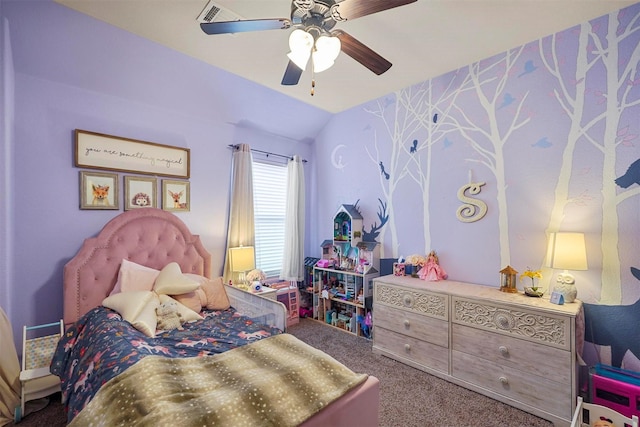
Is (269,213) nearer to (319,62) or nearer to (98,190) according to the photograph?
(98,190)

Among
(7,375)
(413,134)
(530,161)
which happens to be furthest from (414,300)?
(7,375)

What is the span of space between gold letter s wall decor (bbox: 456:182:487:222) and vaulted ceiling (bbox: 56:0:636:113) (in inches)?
49.0

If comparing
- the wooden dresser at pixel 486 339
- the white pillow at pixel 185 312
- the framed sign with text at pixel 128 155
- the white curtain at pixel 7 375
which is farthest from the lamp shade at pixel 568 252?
the white curtain at pixel 7 375

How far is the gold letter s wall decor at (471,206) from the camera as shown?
2.79 metres

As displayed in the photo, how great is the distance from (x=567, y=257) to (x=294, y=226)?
3.00 m

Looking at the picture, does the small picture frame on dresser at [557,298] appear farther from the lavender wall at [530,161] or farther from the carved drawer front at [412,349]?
the carved drawer front at [412,349]

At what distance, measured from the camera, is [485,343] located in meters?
2.33

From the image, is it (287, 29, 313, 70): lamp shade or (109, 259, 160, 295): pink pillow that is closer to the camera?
(287, 29, 313, 70): lamp shade

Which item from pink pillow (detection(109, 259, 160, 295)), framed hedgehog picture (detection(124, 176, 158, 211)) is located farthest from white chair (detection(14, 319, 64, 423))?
framed hedgehog picture (detection(124, 176, 158, 211))

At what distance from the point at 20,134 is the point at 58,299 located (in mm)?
1412

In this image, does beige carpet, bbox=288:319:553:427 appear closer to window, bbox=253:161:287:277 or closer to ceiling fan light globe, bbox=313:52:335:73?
window, bbox=253:161:287:277

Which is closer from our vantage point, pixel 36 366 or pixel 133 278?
pixel 36 366

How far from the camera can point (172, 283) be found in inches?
101

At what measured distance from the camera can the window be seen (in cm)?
395
